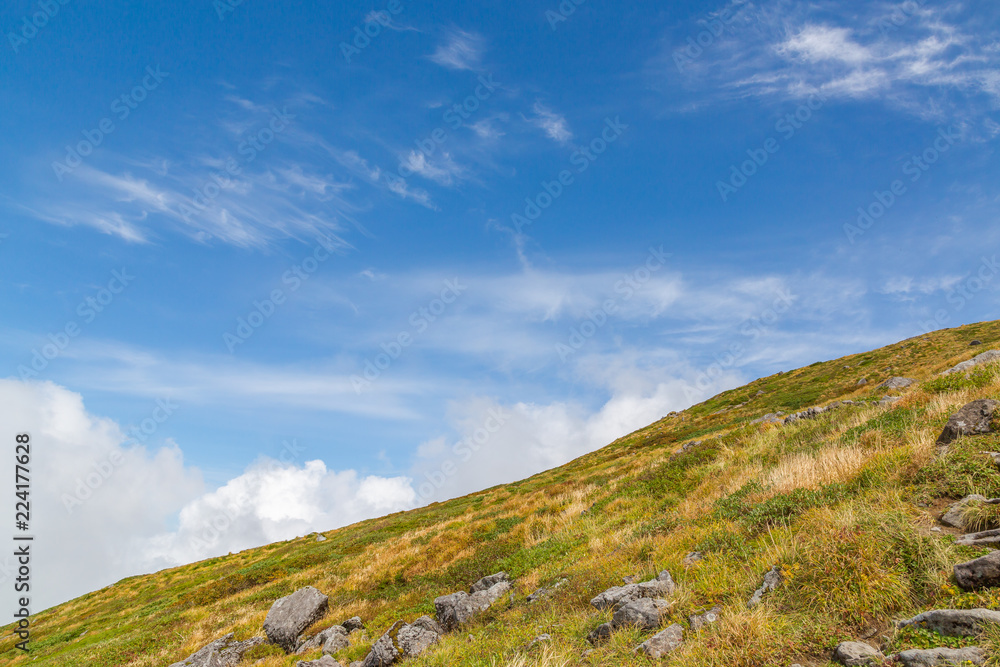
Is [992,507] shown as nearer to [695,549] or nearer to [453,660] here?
[695,549]

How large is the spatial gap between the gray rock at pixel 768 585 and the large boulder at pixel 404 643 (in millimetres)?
6791

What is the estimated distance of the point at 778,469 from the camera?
11.1m

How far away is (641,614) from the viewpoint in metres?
6.85

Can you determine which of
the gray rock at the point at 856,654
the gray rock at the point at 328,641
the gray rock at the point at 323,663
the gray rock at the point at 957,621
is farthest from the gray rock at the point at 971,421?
the gray rock at the point at 328,641

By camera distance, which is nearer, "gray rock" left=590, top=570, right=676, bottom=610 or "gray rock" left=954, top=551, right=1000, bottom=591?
"gray rock" left=954, top=551, right=1000, bottom=591

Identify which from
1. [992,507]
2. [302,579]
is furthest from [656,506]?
[302,579]

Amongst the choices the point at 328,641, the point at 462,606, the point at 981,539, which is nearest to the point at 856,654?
the point at 981,539

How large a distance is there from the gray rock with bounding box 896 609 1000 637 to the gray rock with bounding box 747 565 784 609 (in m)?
1.76

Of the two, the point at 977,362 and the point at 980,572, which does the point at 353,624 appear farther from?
the point at 977,362

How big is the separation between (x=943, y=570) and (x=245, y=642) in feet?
59.7

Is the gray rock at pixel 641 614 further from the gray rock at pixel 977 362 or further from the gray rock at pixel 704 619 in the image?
the gray rock at pixel 977 362

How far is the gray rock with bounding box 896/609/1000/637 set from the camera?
4254 millimetres

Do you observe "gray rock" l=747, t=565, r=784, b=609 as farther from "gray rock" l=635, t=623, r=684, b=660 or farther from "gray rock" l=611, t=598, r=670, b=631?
"gray rock" l=611, t=598, r=670, b=631

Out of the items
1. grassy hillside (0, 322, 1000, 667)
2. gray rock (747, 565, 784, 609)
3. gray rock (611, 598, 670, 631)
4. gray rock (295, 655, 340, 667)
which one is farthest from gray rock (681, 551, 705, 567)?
gray rock (295, 655, 340, 667)
